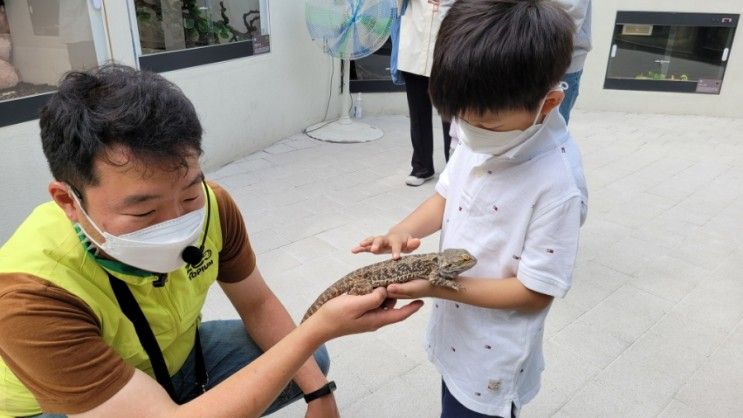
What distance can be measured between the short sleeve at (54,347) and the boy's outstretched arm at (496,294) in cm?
76

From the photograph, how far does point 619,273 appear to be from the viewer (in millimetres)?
3172

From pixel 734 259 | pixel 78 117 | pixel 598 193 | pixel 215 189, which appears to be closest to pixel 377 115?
pixel 598 193

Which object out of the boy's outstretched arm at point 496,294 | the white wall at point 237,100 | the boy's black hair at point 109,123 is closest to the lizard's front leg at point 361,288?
the boy's outstretched arm at point 496,294

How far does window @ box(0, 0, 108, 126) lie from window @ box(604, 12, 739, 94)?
592 cm

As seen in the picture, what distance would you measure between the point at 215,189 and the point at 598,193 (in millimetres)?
3584

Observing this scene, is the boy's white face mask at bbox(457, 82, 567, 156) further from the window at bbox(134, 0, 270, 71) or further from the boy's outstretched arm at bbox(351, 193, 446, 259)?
the window at bbox(134, 0, 270, 71)

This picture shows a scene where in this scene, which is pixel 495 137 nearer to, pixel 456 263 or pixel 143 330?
pixel 456 263

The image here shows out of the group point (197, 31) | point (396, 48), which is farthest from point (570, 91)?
point (197, 31)

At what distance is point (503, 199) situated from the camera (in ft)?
4.17

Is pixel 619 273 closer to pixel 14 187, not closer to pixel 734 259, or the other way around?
pixel 734 259

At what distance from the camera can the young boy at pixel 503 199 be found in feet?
3.70

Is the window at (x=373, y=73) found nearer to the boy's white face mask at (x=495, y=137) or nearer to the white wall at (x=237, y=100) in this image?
the white wall at (x=237, y=100)

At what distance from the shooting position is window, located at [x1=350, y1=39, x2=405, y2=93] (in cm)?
640

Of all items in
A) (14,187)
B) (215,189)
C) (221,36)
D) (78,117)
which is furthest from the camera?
(221,36)
